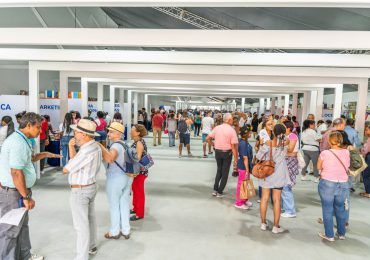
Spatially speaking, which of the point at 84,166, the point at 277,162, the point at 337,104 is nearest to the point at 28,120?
the point at 84,166

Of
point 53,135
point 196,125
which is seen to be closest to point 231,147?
point 53,135

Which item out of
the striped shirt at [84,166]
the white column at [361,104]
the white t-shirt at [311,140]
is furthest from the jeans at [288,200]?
the white column at [361,104]

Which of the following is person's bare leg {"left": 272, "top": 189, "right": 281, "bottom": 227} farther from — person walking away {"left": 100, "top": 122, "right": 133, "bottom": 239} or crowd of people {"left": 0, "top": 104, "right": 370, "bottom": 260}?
person walking away {"left": 100, "top": 122, "right": 133, "bottom": 239}

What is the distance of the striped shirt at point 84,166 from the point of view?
2.92m

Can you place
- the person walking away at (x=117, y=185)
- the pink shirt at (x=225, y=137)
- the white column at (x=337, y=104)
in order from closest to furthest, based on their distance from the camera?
the person walking away at (x=117, y=185), the pink shirt at (x=225, y=137), the white column at (x=337, y=104)

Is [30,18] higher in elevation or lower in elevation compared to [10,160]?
higher

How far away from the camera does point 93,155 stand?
9.79 ft

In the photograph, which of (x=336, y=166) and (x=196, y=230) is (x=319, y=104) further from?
(x=196, y=230)

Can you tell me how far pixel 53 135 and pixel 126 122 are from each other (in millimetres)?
5977

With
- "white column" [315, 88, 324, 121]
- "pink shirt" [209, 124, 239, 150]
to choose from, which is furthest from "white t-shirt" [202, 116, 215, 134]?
"pink shirt" [209, 124, 239, 150]

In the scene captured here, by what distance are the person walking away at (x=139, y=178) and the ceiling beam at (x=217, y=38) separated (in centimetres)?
132

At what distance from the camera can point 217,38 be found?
4344 mm

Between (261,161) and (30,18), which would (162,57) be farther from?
(30,18)

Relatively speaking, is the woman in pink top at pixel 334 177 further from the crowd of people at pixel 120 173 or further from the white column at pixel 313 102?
the white column at pixel 313 102
